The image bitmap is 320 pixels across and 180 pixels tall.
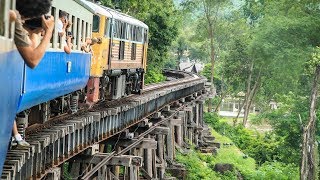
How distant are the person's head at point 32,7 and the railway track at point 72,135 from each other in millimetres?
2961

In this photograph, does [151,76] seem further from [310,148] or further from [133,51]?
[133,51]

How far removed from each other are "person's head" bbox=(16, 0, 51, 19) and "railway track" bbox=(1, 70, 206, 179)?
2.96 meters

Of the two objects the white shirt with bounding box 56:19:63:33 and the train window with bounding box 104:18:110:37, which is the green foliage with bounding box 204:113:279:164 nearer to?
the train window with bounding box 104:18:110:37

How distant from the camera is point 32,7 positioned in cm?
260

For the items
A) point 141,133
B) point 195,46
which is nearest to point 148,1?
point 141,133

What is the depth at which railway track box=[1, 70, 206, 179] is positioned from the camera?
669 cm

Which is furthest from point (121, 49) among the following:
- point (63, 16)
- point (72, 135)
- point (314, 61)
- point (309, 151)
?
point (314, 61)

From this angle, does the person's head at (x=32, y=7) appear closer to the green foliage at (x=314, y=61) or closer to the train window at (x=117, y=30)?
the train window at (x=117, y=30)

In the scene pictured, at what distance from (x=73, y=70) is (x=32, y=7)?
6483 mm

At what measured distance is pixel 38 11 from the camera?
2648 mm

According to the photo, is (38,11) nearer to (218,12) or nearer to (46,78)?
(46,78)

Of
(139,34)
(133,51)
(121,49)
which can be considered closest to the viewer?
(121,49)

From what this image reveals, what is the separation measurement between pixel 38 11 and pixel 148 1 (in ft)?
103

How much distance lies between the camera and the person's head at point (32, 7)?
2588 mm
